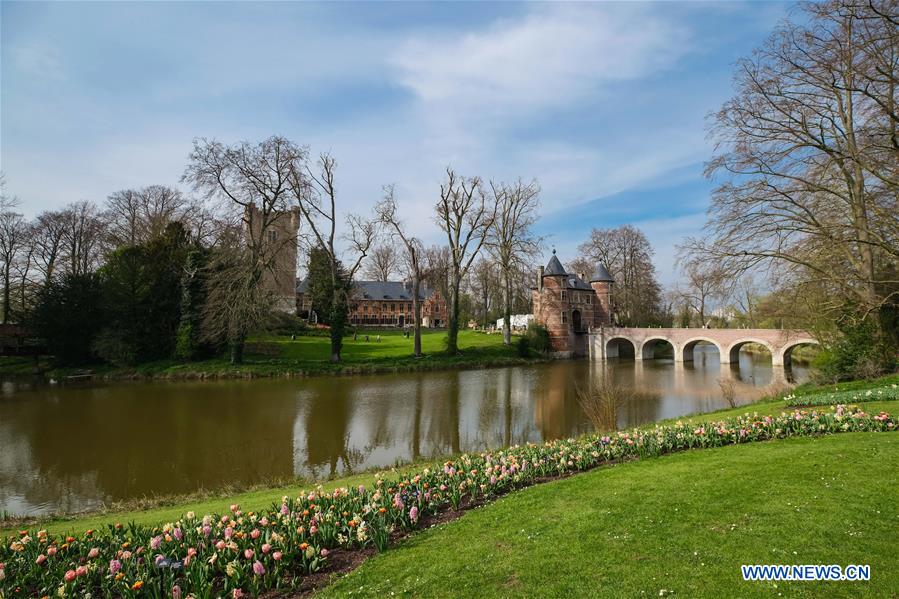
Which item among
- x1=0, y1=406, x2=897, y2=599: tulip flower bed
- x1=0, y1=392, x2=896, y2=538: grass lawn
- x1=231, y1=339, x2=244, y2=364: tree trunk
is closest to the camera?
x1=0, y1=406, x2=897, y2=599: tulip flower bed

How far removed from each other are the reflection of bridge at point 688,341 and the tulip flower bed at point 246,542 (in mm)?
22392

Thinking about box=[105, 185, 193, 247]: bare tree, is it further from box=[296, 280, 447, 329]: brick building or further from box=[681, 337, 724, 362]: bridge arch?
box=[681, 337, 724, 362]: bridge arch

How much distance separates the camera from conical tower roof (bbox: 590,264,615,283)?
4016 cm

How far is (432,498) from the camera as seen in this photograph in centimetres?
478

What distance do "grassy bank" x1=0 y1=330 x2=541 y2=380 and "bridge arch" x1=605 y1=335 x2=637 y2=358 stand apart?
802 centimetres

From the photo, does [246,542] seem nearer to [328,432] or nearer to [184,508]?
[184,508]

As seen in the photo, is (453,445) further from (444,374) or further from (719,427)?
(444,374)

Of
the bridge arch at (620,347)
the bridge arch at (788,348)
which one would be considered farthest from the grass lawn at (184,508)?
the bridge arch at (620,347)

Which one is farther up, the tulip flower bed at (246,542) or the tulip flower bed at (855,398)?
the tulip flower bed at (855,398)

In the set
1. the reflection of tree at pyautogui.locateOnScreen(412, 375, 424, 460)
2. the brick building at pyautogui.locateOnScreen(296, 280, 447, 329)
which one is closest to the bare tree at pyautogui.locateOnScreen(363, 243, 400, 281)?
the brick building at pyautogui.locateOnScreen(296, 280, 447, 329)

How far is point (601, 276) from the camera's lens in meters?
40.3

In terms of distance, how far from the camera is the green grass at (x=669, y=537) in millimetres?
2961

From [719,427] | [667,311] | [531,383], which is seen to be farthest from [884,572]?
[667,311]

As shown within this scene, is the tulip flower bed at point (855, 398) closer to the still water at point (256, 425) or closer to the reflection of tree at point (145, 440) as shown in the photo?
the still water at point (256, 425)
